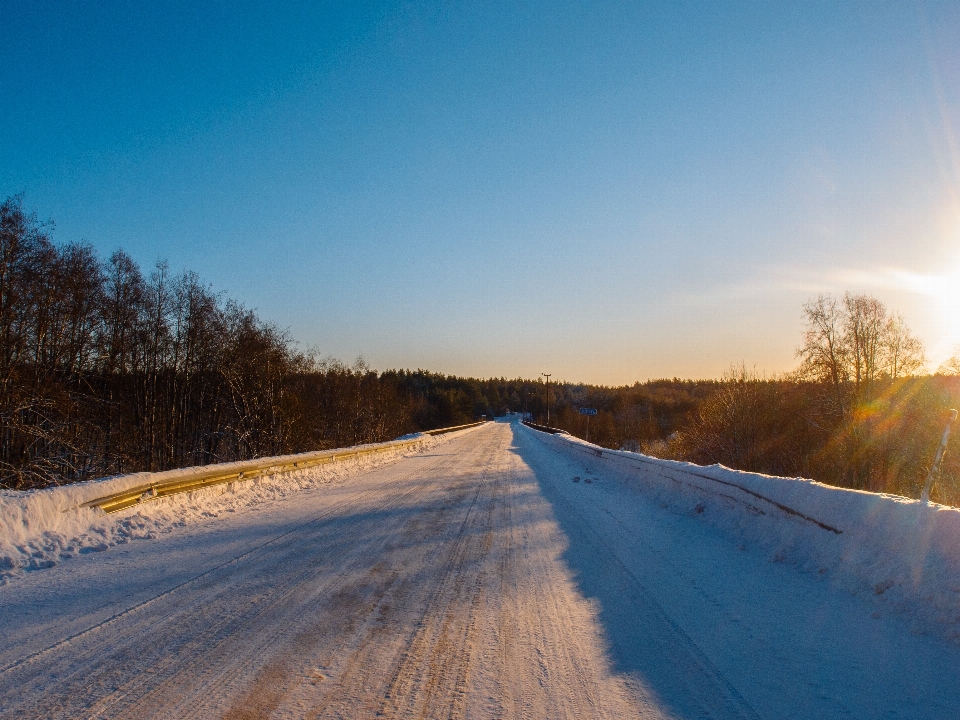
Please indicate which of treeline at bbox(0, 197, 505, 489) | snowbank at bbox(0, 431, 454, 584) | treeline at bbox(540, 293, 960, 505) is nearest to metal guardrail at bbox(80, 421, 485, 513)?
snowbank at bbox(0, 431, 454, 584)

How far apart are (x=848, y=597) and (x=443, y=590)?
4055 millimetres

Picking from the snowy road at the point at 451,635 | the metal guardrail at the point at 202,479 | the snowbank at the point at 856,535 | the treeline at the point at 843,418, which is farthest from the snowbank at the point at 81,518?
the treeline at the point at 843,418

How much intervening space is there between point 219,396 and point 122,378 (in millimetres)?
6373

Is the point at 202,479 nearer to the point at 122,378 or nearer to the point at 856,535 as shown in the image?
the point at 856,535

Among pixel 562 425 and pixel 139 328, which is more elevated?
pixel 139 328

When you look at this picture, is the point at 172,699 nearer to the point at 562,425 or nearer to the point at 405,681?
the point at 405,681

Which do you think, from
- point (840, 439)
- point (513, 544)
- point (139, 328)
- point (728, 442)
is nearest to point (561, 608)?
point (513, 544)

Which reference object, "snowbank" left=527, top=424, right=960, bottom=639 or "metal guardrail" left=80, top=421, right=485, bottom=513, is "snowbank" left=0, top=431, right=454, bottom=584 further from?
"snowbank" left=527, top=424, right=960, bottom=639

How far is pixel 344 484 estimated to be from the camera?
15.4 metres

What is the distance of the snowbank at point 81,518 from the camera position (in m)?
6.55

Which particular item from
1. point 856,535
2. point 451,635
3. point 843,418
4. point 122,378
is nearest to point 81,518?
point 451,635

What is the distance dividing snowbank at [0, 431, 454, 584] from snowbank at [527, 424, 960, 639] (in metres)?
8.85

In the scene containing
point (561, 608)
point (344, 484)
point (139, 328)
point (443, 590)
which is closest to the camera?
point (561, 608)

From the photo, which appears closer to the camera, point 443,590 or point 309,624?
point 309,624
